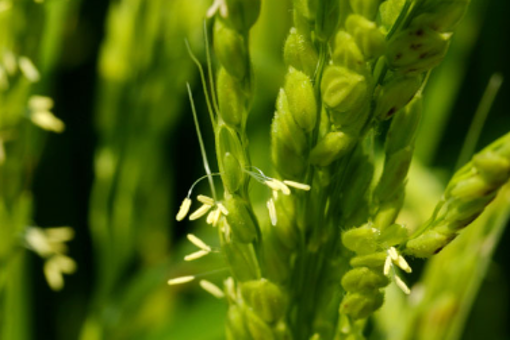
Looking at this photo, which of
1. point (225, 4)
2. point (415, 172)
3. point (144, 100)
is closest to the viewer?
point (225, 4)

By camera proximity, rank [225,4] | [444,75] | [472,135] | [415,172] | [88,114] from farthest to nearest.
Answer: [88,114] → [444,75] → [415,172] → [472,135] → [225,4]

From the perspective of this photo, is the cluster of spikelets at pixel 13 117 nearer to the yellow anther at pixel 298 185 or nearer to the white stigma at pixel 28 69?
the white stigma at pixel 28 69

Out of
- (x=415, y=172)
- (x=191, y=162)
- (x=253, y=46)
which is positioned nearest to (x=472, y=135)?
(x=415, y=172)

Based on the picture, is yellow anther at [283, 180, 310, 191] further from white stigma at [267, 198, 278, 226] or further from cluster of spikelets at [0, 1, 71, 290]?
cluster of spikelets at [0, 1, 71, 290]

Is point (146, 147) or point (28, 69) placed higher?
point (28, 69)

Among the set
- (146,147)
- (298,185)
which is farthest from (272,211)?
(146,147)

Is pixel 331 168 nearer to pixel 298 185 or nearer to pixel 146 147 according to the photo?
pixel 298 185

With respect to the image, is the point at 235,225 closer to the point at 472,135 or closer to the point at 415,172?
the point at 472,135

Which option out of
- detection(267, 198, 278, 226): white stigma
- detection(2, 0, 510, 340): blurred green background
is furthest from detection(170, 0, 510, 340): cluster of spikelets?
detection(2, 0, 510, 340): blurred green background
